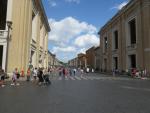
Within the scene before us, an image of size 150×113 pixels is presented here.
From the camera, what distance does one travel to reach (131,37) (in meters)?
45.4

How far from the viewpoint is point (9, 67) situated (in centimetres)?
2528

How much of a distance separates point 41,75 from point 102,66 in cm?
5164

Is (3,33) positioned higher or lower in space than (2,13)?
lower

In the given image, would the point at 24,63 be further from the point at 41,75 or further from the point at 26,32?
the point at 41,75

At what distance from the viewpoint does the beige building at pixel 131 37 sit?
37.2 m

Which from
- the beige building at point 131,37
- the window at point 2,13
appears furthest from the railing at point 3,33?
the beige building at point 131,37

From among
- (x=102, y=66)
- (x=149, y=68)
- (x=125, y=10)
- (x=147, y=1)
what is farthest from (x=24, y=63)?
(x=102, y=66)

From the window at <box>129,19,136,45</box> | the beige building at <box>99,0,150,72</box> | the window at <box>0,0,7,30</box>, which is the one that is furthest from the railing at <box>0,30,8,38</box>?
the window at <box>129,19,136,45</box>

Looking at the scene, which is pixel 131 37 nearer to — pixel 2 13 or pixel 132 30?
pixel 132 30

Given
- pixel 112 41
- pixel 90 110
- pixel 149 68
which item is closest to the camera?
pixel 90 110

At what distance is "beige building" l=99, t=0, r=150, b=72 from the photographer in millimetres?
37188

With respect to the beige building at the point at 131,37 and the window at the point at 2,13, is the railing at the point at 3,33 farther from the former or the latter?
the beige building at the point at 131,37

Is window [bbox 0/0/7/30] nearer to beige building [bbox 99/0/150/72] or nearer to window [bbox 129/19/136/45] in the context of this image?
beige building [bbox 99/0/150/72]

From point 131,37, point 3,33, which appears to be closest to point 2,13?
point 3,33
